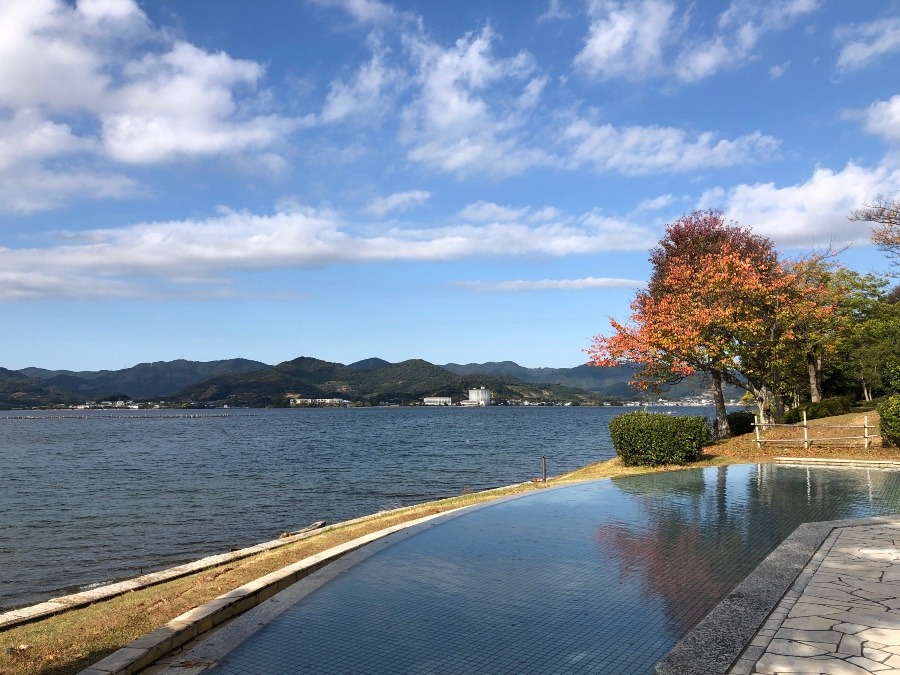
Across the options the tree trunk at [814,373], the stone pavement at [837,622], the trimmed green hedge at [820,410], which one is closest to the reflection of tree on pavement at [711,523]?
the stone pavement at [837,622]

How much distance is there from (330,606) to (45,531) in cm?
1773

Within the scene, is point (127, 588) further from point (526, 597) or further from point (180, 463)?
point (180, 463)

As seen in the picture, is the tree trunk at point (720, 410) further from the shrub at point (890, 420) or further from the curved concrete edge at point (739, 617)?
the curved concrete edge at point (739, 617)

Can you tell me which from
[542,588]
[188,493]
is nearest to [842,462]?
[542,588]

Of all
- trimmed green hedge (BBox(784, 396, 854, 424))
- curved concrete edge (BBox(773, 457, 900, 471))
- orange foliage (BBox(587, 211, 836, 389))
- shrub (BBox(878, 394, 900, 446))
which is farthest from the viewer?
trimmed green hedge (BBox(784, 396, 854, 424))

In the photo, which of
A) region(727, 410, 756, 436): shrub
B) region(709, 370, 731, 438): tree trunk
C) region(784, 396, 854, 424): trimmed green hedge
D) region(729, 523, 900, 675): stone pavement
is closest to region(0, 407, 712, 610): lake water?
region(709, 370, 731, 438): tree trunk

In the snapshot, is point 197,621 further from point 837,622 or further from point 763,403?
point 763,403

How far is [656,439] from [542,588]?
1448 cm

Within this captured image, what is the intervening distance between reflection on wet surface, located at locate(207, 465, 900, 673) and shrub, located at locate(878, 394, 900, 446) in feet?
24.3

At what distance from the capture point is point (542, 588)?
7660 mm

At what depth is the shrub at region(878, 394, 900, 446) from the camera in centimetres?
2008

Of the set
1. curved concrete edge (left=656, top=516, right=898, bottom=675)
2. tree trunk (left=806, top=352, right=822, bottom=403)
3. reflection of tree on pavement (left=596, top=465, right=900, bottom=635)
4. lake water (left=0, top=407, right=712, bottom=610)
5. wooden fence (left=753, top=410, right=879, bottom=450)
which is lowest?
lake water (left=0, top=407, right=712, bottom=610)

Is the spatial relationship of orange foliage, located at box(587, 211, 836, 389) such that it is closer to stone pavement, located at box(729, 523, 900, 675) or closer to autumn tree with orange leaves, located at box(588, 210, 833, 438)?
autumn tree with orange leaves, located at box(588, 210, 833, 438)

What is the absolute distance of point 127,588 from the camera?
1082 centimetres
